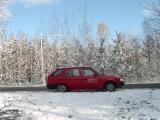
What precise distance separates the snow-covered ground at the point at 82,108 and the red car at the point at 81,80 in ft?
16.3

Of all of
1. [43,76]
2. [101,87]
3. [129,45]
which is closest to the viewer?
[101,87]

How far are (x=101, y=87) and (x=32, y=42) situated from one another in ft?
72.2

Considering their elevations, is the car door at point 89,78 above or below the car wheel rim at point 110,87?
above

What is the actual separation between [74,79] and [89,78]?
91 centimetres

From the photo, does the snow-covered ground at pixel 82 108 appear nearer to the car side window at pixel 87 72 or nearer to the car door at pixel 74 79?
the car door at pixel 74 79

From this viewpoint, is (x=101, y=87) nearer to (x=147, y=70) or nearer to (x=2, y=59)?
(x=147, y=70)

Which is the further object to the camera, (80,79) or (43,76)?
(43,76)

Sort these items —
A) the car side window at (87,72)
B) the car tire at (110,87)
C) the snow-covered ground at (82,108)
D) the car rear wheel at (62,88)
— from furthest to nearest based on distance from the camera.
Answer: the car side window at (87,72), the car rear wheel at (62,88), the car tire at (110,87), the snow-covered ground at (82,108)

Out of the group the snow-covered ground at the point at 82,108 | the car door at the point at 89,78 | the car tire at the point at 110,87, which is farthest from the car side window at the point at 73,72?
the snow-covered ground at the point at 82,108

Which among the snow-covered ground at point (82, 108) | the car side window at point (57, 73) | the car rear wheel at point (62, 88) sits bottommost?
the snow-covered ground at point (82, 108)

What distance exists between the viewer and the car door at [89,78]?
78.4ft

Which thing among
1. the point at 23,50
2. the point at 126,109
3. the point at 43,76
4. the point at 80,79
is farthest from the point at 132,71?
the point at 126,109

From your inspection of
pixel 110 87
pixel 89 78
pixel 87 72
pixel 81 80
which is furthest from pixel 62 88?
pixel 110 87

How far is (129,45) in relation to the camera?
134 feet
